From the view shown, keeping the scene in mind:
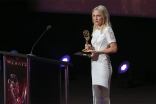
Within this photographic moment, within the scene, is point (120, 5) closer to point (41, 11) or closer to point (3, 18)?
point (41, 11)

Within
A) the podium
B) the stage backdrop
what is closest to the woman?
the podium

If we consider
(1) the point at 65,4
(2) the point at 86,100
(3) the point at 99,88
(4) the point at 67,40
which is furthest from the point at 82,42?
(3) the point at 99,88

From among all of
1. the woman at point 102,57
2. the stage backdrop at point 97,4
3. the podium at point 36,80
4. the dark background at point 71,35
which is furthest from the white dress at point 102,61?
the dark background at point 71,35

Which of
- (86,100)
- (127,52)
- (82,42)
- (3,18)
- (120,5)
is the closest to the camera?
(86,100)

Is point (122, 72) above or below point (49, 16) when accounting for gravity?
below

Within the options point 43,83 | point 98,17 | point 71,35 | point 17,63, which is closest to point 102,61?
point 98,17

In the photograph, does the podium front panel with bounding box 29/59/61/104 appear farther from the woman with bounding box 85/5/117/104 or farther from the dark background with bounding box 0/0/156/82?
the dark background with bounding box 0/0/156/82

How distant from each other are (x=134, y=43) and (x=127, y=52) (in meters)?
0.23

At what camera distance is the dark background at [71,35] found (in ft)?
16.1

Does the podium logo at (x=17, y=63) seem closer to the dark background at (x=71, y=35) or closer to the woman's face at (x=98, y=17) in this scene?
→ the woman's face at (x=98, y=17)

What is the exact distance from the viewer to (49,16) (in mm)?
5703

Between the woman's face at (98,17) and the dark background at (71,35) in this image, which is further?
the dark background at (71,35)

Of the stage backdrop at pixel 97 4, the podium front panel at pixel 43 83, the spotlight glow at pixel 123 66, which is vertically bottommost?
the podium front panel at pixel 43 83

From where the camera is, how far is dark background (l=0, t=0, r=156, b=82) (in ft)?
16.1
